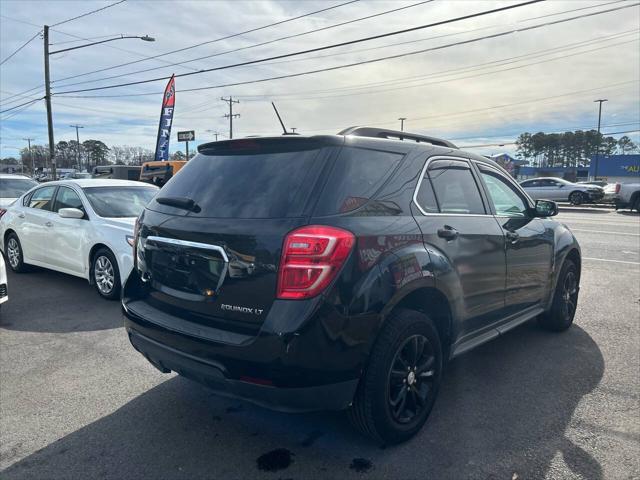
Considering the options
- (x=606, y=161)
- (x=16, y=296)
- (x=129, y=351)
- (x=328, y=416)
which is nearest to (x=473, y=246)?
(x=328, y=416)

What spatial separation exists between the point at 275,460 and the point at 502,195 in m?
2.86

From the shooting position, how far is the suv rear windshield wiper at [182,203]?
2.98 meters

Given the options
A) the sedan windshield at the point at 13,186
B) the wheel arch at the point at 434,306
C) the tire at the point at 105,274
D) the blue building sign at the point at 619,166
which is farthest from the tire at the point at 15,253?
the blue building sign at the point at 619,166

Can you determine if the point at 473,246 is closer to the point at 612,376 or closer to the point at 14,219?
the point at 612,376

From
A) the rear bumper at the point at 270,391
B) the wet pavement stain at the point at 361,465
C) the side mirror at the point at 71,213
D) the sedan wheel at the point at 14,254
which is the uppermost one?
the side mirror at the point at 71,213

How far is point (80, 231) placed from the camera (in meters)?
6.61

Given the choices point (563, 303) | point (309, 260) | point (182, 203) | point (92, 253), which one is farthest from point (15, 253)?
point (563, 303)

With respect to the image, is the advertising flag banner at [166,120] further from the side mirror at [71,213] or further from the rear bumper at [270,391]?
the rear bumper at [270,391]

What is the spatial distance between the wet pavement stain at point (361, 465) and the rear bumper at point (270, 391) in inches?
16.6

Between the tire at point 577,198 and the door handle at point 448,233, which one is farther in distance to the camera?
the tire at point 577,198

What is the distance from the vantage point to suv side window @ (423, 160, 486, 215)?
11.1 feet

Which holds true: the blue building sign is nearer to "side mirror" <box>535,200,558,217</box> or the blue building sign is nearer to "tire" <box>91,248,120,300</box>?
"side mirror" <box>535,200,558,217</box>

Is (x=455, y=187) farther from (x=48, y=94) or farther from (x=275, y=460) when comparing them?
(x=48, y=94)

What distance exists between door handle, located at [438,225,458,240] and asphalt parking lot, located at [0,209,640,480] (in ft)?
4.04
